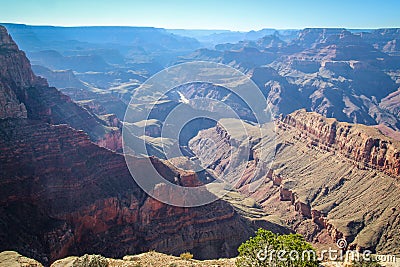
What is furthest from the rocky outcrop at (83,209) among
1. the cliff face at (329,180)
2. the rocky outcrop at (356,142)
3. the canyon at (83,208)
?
the rocky outcrop at (356,142)

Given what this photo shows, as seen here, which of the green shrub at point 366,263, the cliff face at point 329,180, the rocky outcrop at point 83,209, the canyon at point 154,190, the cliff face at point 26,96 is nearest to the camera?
the green shrub at point 366,263

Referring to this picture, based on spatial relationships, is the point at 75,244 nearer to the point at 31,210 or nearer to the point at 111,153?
the point at 31,210

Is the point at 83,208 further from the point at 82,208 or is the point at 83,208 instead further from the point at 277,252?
the point at 277,252

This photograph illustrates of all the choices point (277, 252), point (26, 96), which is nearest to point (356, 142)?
point (277, 252)

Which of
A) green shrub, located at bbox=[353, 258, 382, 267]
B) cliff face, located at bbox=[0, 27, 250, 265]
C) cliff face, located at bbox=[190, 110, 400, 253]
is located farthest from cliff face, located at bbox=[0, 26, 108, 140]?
green shrub, located at bbox=[353, 258, 382, 267]

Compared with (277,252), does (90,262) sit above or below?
below

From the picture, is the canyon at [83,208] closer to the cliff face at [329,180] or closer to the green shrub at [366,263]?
the cliff face at [329,180]
